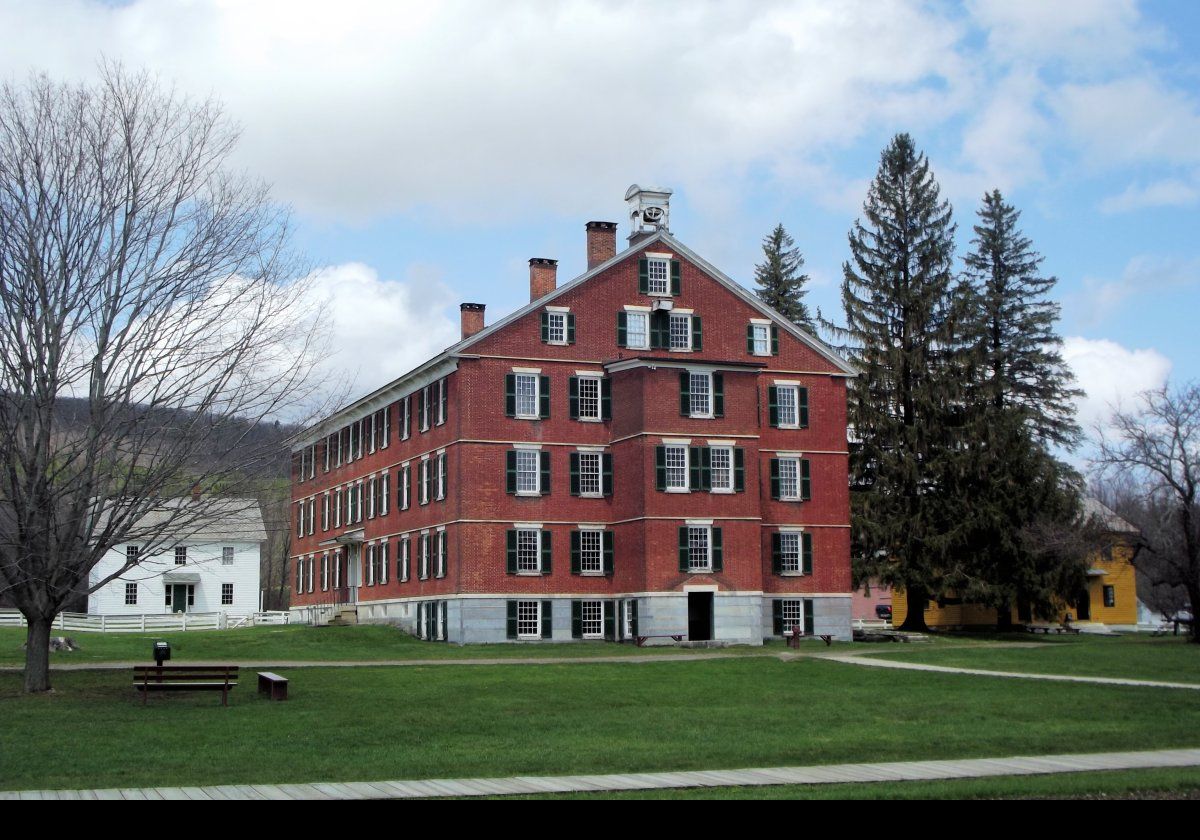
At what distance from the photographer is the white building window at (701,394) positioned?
4794 cm

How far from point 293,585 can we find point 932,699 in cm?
5138

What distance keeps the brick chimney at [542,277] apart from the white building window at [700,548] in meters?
11.4

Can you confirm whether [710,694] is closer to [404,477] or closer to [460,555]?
[460,555]

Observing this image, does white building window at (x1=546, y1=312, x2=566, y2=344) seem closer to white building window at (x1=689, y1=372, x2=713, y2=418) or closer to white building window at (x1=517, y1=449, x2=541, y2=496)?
white building window at (x1=517, y1=449, x2=541, y2=496)

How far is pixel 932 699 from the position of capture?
25891 millimetres

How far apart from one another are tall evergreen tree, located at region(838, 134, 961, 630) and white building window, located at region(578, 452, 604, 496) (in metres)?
13.8

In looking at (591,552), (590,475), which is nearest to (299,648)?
(591,552)

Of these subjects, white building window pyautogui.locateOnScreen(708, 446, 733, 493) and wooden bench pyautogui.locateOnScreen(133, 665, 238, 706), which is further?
white building window pyautogui.locateOnScreen(708, 446, 733, 493)

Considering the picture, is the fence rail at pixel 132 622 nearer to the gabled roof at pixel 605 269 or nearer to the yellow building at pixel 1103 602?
the gabled roof at pixel 605 269

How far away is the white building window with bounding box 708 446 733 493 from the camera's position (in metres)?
47.7

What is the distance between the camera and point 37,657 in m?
27.2

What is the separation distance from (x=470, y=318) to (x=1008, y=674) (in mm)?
27513

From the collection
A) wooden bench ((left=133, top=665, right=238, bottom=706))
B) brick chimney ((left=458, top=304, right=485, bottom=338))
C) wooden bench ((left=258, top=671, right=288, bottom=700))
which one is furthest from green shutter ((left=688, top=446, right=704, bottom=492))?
wooden bench ((left=133, top=665, right=238, bottom=706))

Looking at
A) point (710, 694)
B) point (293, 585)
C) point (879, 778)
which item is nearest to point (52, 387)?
point (710, 694)
